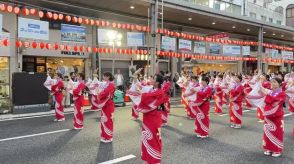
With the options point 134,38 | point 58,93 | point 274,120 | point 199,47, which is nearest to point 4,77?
point 58,93

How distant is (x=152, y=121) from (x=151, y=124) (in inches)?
2.4

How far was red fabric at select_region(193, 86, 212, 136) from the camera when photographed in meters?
8.98

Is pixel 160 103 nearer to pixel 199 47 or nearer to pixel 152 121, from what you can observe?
pixel 152 121

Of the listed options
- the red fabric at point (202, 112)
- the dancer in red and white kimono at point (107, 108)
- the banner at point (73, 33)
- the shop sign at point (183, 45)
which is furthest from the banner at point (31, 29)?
the shop sign at point (183, 45)

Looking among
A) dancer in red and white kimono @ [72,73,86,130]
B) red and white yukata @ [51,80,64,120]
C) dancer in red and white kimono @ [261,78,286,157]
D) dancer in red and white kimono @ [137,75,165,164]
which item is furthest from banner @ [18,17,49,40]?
dancer in red and white kimono @ [261,78,286,157]

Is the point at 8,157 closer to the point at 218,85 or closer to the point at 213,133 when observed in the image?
the point at 213,133

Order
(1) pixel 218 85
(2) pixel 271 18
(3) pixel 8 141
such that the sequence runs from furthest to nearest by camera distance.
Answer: (2) pixel 271 18 → (1) pixel 218 85 → (3) pixel 8 141

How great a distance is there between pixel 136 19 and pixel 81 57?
4.97 metres

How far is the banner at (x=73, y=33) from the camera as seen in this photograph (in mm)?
17328

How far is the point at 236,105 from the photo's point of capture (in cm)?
1067

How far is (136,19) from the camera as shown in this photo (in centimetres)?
2172

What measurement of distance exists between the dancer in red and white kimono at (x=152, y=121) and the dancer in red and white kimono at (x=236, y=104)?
210 inches

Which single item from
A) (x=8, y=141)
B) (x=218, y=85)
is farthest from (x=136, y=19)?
(x=8, y=141)

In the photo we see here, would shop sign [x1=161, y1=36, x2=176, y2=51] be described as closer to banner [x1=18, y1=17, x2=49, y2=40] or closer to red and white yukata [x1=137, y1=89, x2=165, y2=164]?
banner [x1=18, y1=17, x2=49, y2=40]
